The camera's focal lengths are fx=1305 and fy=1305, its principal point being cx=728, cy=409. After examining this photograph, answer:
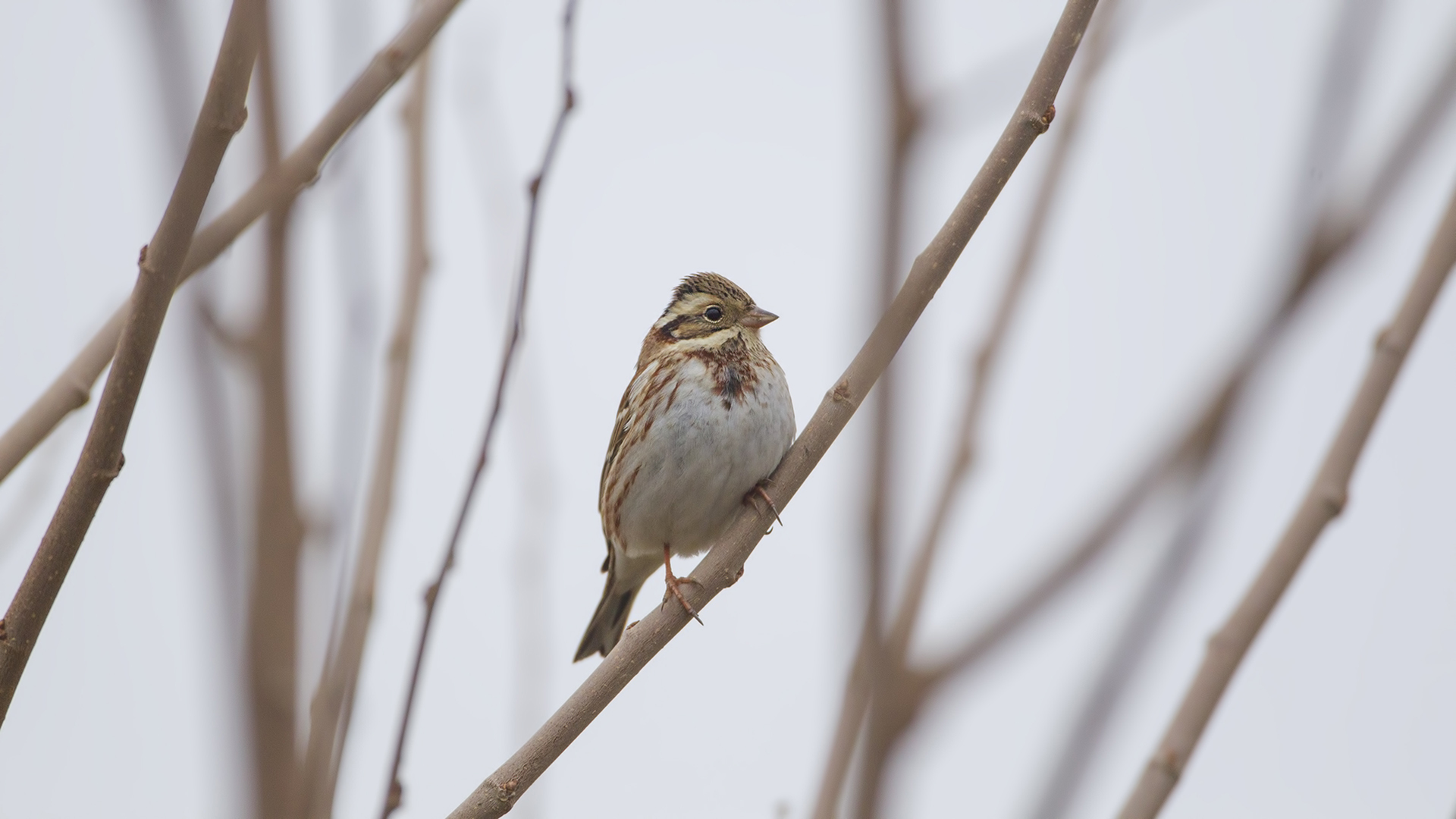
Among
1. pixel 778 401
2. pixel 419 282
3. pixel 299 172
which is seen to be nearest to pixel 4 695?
pixel 299 172

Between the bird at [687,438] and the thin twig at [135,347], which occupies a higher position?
the bird at [687,438]

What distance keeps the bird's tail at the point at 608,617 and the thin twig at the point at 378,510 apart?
3.17 metres

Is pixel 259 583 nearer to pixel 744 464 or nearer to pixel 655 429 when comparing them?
pixel 744 464

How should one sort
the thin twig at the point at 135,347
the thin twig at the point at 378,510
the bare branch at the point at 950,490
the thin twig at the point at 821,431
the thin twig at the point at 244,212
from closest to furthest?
the bare branch at the point at 950,490
the thin twig at the point at 135,347
the thin twig at the point at 378,510
the thin twig at the point at 821,431
the thin twig at the point at 244,212

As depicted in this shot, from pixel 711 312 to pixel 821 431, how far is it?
3412 millimetres

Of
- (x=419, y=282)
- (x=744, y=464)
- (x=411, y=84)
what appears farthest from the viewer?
(x=744, y=464)

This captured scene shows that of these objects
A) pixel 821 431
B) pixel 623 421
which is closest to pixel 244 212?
pixel 821 431

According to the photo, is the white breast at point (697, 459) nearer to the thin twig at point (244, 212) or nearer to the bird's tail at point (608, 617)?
the bird's tail at point (608, 617)

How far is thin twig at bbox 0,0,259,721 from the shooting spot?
222cm

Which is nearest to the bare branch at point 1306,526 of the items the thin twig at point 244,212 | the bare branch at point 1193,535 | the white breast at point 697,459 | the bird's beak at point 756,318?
the bare branch at point 1193,535

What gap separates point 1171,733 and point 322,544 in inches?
79.4

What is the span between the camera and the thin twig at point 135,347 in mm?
2223

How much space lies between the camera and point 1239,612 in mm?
3035

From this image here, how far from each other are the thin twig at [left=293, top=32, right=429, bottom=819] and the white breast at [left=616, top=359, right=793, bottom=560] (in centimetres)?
206
